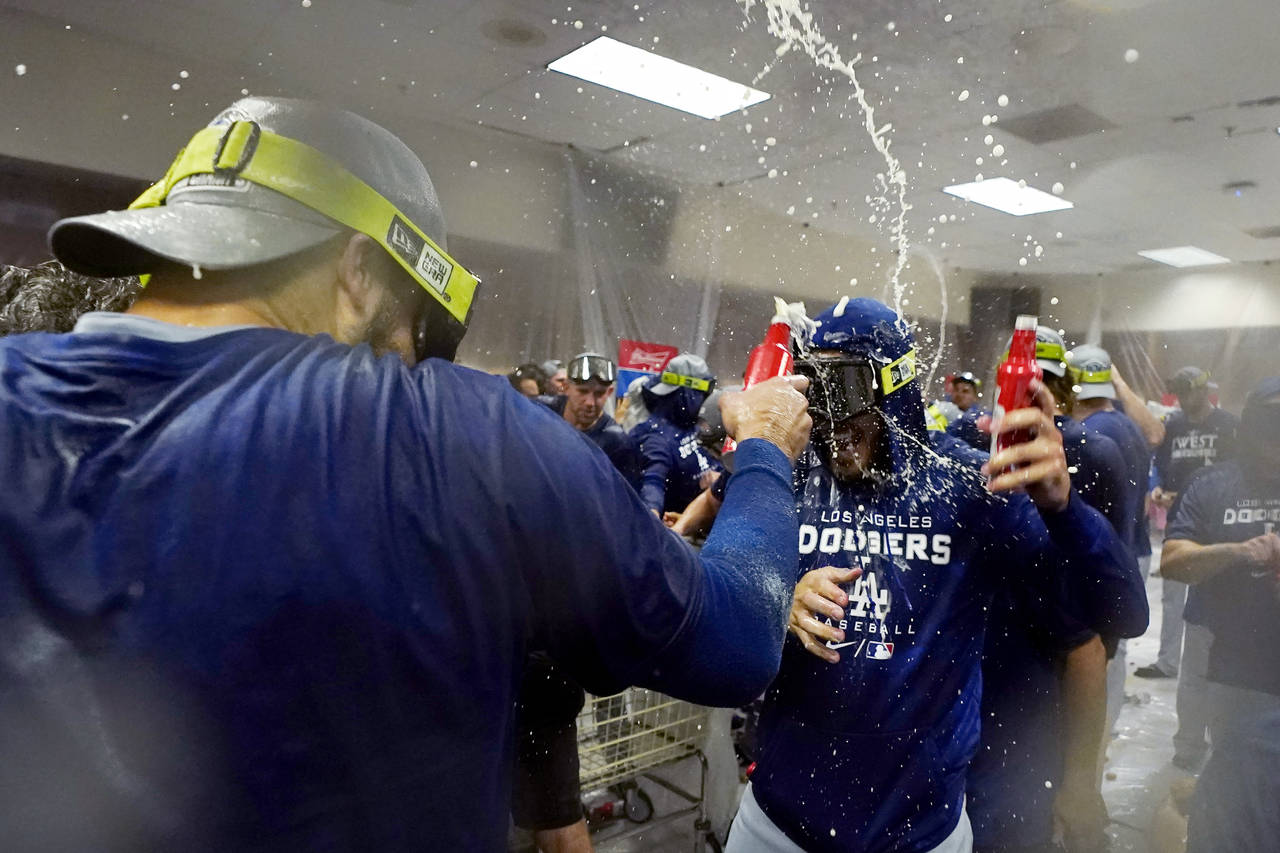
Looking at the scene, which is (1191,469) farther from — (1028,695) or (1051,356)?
(1028,695)

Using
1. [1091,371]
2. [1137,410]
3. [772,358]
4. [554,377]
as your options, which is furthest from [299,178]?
[554,377]

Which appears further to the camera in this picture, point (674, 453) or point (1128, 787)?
point (674, 453)

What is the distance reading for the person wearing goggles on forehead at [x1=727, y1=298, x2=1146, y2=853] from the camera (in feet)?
3.44

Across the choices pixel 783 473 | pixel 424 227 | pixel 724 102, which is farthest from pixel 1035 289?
pixel 424 227

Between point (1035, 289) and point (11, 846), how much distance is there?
2.30m

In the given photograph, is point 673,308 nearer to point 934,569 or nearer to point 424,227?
point 934,569

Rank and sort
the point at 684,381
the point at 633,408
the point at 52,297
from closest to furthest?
1. the point at 52,297
2. the point at 684,381
3. the point at 633,408

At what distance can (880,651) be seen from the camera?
1.08 metres

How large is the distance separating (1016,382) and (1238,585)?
1.35m

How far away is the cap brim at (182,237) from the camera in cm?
51

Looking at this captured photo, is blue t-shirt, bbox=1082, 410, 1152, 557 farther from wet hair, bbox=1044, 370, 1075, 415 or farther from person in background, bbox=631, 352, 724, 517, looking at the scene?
person in background, bbox=631, 352, 724, 517

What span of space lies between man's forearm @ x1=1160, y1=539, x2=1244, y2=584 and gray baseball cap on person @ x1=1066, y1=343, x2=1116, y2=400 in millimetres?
386

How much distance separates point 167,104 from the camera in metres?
1.47

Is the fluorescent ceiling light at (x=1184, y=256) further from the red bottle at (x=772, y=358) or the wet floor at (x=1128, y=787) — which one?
the red bottle at (x=772, y=358)
